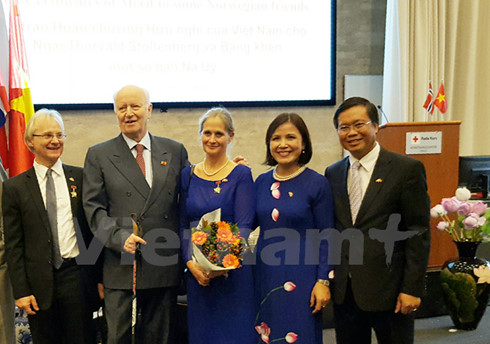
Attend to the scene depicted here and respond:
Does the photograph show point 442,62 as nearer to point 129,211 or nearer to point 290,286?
point 290,286

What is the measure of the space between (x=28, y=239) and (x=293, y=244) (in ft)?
4.25

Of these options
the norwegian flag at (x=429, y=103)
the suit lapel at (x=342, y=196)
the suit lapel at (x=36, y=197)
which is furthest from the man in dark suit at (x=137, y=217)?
the norwegian flag at (x=429, y=103)

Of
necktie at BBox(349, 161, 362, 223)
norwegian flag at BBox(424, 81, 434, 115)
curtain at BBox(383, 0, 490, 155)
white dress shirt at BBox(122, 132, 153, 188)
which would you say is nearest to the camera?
necktie at BBox(349, 161, 362, 223)

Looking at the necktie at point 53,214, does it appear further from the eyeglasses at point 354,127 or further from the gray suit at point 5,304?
the eyeglasses at point 354,127

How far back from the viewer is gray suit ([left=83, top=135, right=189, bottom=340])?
220cm

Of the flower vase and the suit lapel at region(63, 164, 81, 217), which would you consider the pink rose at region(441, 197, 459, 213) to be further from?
the suit lapel at region(63, 164, 81, 217)

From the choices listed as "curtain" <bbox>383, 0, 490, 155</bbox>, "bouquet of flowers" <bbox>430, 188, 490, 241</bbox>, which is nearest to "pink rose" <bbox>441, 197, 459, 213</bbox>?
"bouquet of flowers" <bbox>430, 188, 490, 241</bbox>

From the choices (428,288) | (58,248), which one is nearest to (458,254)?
(428,288)

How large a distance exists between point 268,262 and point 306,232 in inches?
9.4

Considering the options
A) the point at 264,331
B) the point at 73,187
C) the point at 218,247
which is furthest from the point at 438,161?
the point at 73,187

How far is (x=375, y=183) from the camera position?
79.5 inches

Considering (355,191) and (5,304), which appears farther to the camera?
(5,304)

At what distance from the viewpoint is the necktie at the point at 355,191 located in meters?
2.07

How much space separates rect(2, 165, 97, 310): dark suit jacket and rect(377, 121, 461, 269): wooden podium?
2.43 meters
